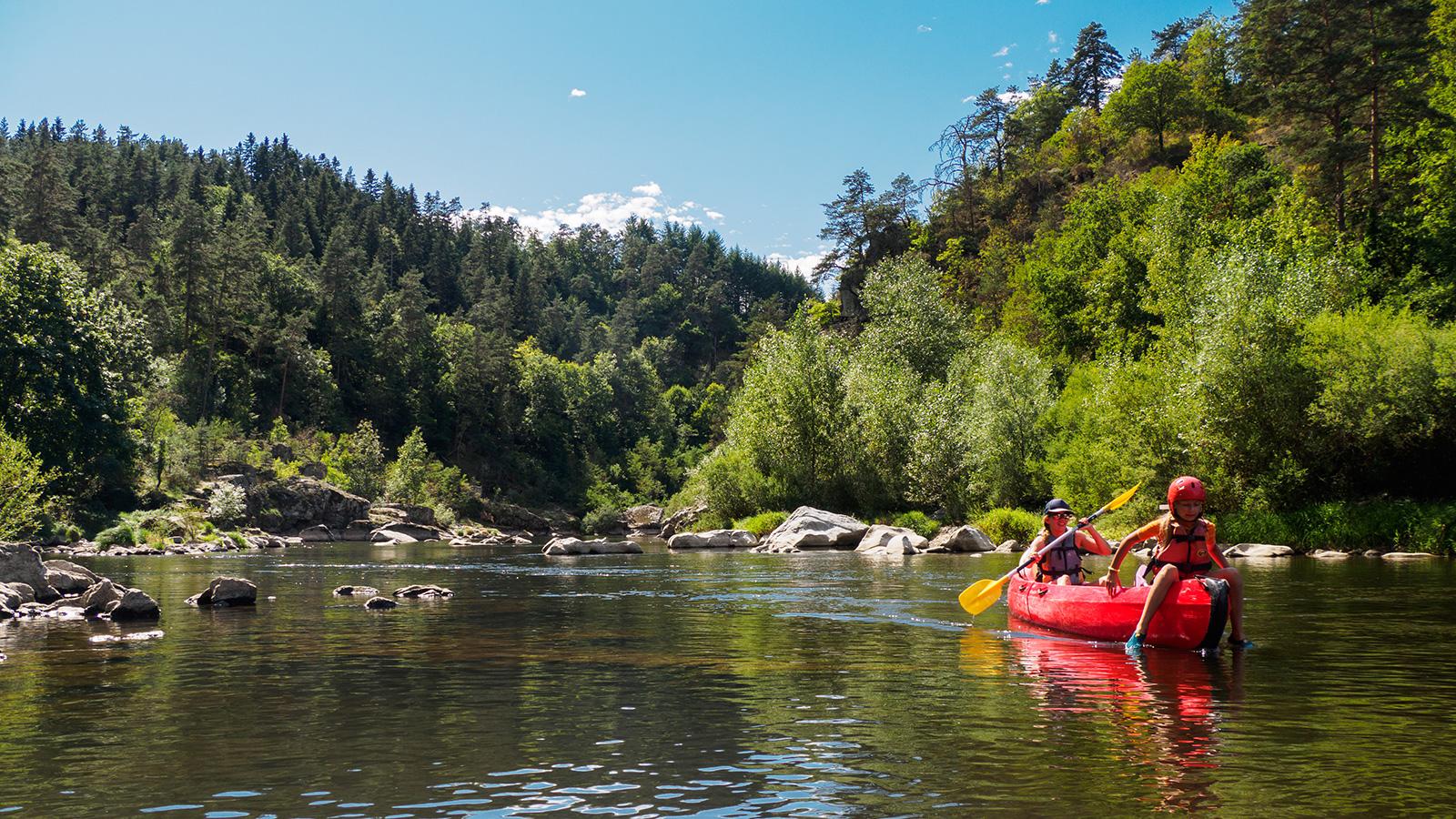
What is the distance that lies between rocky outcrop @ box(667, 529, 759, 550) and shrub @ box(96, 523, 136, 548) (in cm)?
2628

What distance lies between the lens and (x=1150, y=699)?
11.2 metres

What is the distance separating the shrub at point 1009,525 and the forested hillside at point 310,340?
40246 mm

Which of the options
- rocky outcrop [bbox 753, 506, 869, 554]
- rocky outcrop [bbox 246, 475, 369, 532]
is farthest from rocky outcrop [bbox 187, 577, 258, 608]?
rocky outcrop [bbox 246, 475, 369, 532]

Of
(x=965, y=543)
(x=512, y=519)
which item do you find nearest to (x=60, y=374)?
(x=965, y=543)

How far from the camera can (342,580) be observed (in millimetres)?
30234

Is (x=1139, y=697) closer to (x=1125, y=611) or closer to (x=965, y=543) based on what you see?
(x=1125, y=611)

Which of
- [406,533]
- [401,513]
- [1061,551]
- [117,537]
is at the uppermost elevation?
[401,513]

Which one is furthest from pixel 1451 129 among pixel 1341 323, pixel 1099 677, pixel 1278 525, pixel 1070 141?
pixel 1070 141

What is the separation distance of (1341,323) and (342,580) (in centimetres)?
3402

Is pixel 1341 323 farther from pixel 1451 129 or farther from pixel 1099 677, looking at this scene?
pixel 1099 677

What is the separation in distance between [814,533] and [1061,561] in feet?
→ 97.2

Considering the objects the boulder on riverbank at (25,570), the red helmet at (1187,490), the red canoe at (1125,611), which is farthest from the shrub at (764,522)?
the red helmet at (1187,490)

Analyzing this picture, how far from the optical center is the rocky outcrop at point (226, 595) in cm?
2219

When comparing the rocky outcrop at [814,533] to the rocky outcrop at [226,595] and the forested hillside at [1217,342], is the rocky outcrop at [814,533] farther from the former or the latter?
the rocky outcrop at [226,595]
